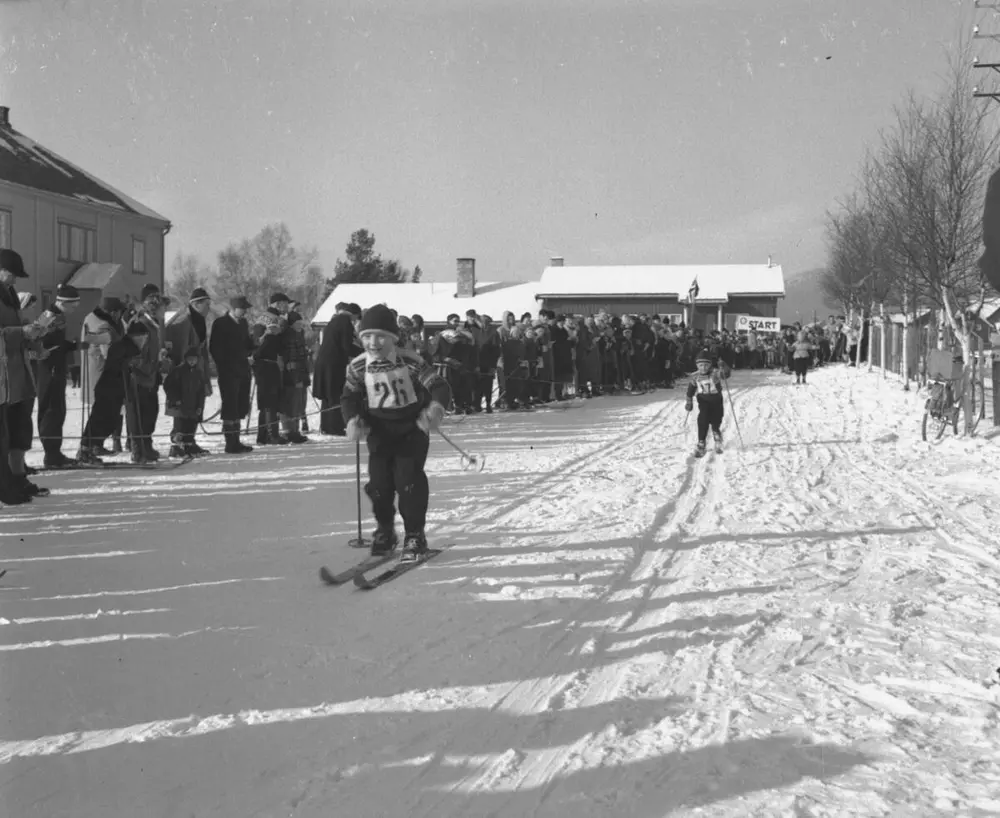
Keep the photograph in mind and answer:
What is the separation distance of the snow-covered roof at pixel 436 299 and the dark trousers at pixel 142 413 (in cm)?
4511

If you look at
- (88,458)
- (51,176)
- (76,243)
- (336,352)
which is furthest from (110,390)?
(76,243)

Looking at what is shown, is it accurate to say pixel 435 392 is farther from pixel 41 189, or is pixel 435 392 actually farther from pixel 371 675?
pixel 41 189

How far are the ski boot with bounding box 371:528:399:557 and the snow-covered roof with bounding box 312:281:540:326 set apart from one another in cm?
4980

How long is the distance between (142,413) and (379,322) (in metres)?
5.49

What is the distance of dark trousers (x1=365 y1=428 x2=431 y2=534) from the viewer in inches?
251

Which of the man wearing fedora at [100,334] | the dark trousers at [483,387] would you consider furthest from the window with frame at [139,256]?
the man wearing fedora at [100,334]

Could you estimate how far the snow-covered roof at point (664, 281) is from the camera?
60.4m

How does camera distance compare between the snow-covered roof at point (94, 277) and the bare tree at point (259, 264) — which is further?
the bare tree at point (259, 264)

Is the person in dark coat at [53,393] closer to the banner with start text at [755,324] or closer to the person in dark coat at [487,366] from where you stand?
the person in dark coat at [487,366]

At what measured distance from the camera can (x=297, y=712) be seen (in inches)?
150

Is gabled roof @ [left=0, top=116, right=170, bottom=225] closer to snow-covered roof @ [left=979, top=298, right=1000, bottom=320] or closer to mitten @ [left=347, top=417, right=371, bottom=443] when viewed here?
mitten @ [left=347, top=417, right=371, bottom=443]

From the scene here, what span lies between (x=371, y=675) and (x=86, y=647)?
134cm

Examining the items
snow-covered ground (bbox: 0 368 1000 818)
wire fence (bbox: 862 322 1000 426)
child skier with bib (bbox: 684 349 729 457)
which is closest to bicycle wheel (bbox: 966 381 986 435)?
wire fence (bbox: 862 322 1000 426)

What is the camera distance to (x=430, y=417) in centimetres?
636
